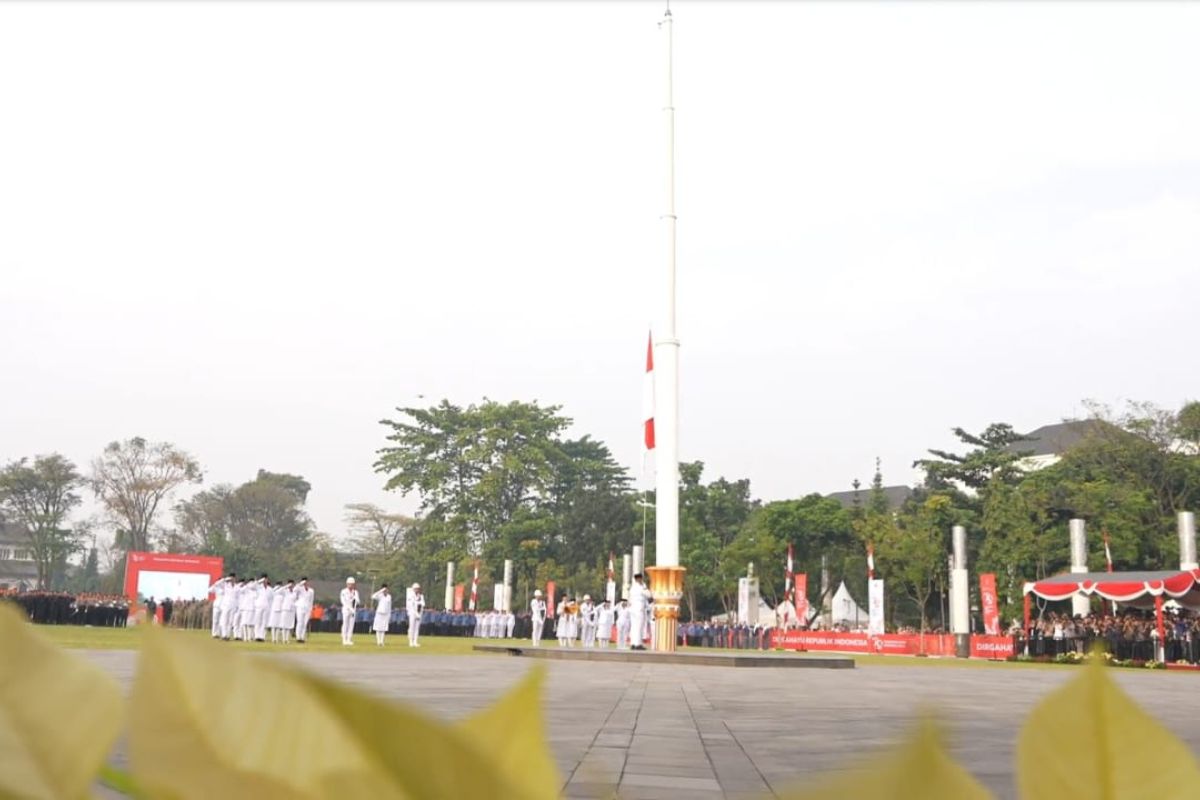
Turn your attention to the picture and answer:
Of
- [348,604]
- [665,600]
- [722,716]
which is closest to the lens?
[722,716]

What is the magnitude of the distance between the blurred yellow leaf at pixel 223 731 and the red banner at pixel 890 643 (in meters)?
26.6

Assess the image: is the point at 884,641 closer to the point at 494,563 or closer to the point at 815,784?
the point at 494,563

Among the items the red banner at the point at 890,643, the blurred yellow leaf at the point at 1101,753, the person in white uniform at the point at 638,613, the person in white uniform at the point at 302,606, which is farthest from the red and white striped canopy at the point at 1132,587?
the blurred yellow leaf at the point at 1101,753

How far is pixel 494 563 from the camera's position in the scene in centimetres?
4612

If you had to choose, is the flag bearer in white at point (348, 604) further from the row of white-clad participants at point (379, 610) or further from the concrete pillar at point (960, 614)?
the concrete pillar at point (960, 614)

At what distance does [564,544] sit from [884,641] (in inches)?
808

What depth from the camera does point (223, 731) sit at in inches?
9.1

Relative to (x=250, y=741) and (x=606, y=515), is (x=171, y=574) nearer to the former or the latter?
(x=606, y=515)

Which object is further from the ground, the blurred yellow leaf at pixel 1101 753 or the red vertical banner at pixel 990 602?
the blurred yellow leaf at pixel 1101 753

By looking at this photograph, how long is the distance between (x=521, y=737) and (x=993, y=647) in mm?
27205

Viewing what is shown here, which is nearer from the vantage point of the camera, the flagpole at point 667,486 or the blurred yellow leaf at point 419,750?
the blurred yellow leaf at point 419,750

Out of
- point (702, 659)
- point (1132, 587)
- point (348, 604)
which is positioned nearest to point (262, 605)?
point (348, 604)

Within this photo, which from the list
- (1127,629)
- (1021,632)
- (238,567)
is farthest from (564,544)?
(1127,629)

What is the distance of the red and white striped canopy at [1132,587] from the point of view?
20378mm
